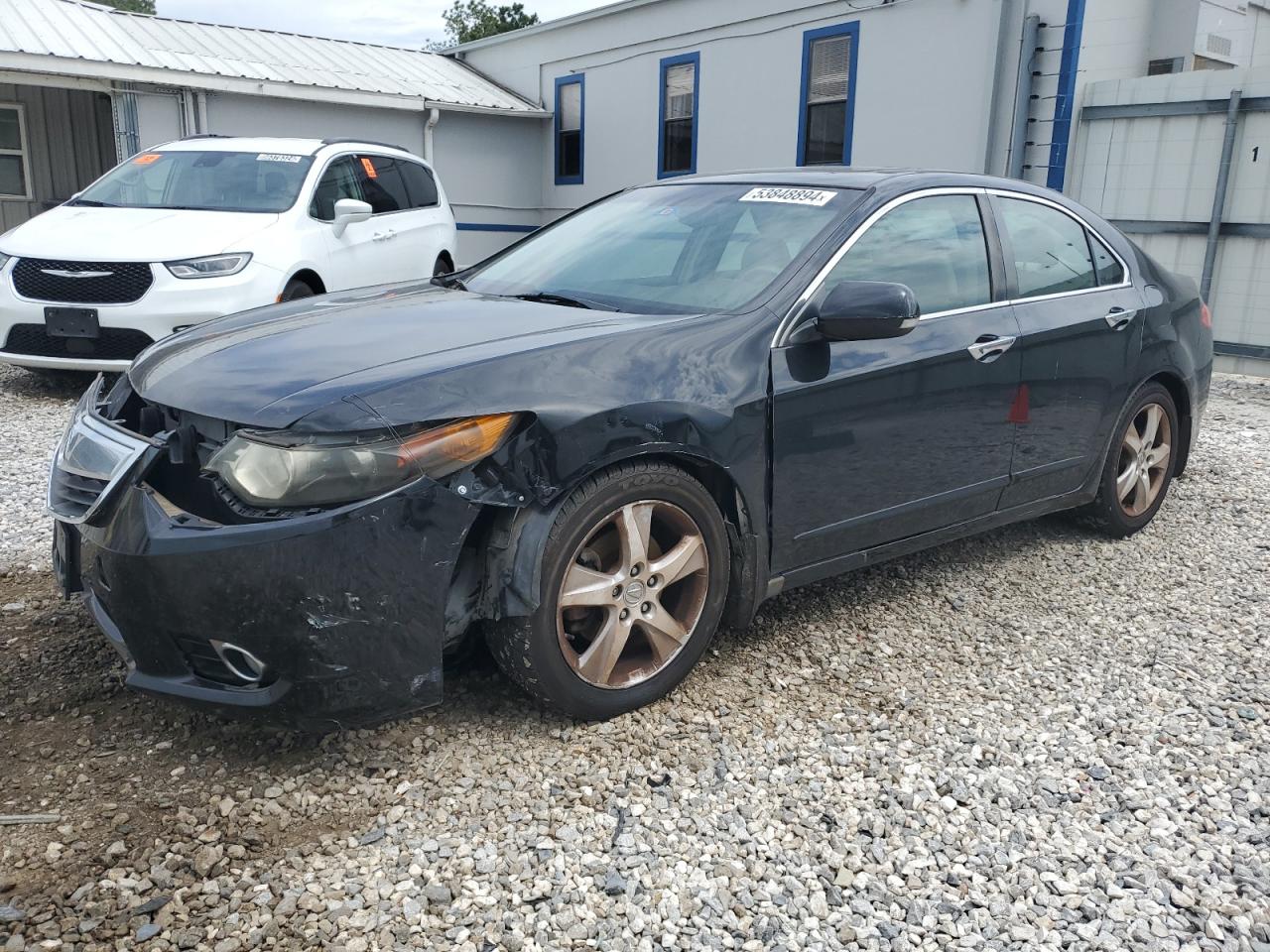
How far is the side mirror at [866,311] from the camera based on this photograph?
3.35 m

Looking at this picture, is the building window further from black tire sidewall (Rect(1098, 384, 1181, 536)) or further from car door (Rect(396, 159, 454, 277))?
black tire sidewall (Rect(1098, 384, 1181, 536))

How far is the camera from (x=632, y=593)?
316 cm

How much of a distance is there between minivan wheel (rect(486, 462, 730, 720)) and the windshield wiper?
0.74 m

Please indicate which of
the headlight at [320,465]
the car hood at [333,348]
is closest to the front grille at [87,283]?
the car hood at [333,348]

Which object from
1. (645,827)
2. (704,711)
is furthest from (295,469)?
(704,711)

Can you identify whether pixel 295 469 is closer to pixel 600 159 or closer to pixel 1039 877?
pixel 1039 877

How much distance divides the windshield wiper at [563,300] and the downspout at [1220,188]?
7.95 m

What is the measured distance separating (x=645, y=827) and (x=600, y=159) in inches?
625

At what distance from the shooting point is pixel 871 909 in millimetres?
2500

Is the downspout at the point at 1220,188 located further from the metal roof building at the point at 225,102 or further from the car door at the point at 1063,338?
the metal roof building at the point at 225,102

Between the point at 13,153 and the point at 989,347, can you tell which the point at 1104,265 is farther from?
the point at 13,153

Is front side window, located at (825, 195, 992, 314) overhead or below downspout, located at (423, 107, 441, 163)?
below

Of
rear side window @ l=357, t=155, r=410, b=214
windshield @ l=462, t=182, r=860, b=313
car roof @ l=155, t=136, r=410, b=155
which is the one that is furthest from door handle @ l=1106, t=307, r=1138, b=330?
car roof @ l=155, t=136, r=410, b=155

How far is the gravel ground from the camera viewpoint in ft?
7.96
